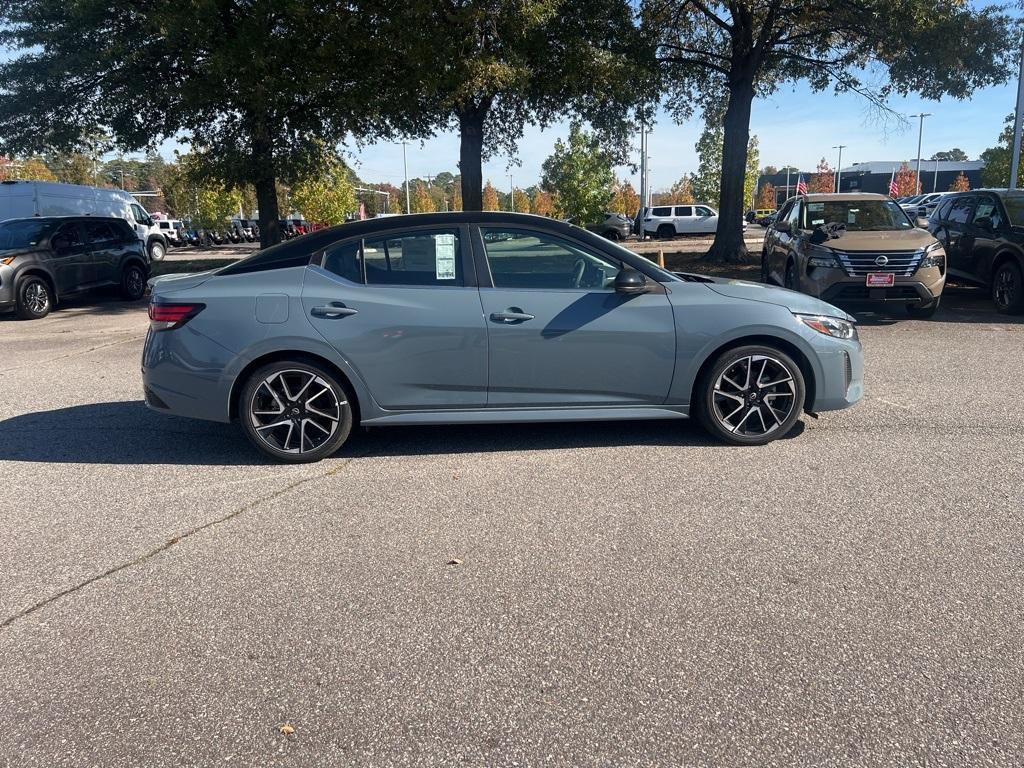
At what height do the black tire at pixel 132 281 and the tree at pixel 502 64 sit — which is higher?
the tree at pixel 502 64

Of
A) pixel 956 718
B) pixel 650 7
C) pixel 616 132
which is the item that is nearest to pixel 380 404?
pixel 956 718

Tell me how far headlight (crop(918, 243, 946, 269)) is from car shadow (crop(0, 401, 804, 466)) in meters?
5.57

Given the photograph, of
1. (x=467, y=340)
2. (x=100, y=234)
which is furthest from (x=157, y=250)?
(x=467, y=340)

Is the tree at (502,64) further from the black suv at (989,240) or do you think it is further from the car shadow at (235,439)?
the car shadow at (235,439)

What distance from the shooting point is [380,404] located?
5375 millimetres

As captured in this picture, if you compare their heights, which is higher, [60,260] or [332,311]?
[60,260]

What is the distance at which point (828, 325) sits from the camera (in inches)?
219

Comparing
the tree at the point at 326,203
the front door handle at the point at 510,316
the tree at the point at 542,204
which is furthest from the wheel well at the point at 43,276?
the tree at the point at 542,204

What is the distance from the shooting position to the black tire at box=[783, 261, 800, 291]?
1154 cm

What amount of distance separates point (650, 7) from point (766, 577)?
1653 centimetres

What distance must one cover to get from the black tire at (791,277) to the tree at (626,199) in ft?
195

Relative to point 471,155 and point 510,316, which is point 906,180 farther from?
point 510,316

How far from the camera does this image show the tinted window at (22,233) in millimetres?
13837

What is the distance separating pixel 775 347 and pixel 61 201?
25439mm
